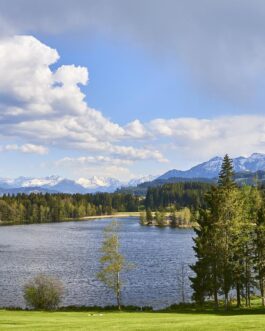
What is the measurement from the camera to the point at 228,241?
56.2 metres

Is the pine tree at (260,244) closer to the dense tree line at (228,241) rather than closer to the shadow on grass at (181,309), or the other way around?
the dense tree line at (228,241)

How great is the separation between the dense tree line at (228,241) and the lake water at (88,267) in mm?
14130

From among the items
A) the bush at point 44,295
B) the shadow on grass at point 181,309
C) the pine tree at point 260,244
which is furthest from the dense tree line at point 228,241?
the bush at point 44,295

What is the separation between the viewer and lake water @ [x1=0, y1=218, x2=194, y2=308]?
75.0 m

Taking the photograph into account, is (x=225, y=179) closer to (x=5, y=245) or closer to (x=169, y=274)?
(x=169, y=274)

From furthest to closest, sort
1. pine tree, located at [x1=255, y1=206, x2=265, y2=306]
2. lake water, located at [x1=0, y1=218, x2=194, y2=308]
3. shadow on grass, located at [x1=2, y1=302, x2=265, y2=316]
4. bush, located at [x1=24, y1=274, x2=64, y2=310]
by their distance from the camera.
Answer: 1. lake water, located at [x1=0, y1=218, x2=194, y2=308]
2. bush, located at [x1=24, y1=274, x2=64, y2=310]
3. pine tree, located at [x1=255, y1=206, x2=265, y2=306]
4. shadow on grass, located at [x1=2, y1=302, x2=265, y2=316]

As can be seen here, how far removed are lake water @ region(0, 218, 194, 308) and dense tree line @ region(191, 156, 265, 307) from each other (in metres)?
14.1

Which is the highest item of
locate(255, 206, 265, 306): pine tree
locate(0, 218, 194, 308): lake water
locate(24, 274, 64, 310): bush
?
locate(255, 206, 265, 306): pine tree

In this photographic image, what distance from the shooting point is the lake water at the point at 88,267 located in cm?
7500

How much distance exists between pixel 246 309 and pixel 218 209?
12.5 meters

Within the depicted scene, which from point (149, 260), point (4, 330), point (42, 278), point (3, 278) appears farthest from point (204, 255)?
point (149, 260)

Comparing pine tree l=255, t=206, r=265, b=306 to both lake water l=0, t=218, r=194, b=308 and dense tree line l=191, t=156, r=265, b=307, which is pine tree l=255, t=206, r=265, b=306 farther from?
lake water l=0, t=218, r=194, b=308

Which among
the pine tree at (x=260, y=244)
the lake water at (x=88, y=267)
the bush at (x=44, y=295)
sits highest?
the pine tree at (x=260, y=244)

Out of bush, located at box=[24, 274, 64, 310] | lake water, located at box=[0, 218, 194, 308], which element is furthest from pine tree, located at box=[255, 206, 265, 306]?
bush, located at box=[24, 274, 64, 310]
